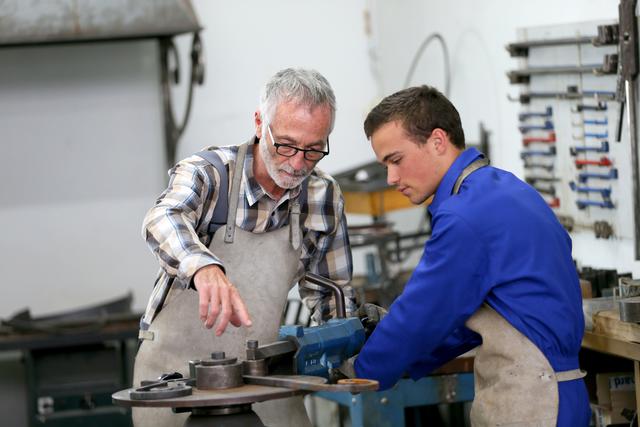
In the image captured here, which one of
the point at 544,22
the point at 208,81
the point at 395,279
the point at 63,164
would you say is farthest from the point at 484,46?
the point at 63,164

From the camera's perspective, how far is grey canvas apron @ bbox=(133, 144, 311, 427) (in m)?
2.50

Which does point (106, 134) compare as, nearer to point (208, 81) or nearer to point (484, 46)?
point (208, 81)

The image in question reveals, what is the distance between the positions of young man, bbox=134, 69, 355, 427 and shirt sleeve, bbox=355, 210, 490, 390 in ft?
1.00

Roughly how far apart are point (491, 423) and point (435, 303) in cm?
29

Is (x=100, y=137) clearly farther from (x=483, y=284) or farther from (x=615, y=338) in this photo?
(x=483, y=284)

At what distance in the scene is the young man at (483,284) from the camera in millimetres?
2146

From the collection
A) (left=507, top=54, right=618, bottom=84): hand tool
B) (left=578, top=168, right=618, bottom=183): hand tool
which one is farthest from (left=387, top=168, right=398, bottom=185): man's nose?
(left=578, top=168, right=618, bottom=183): hand tool

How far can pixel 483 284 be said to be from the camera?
2.16 meters

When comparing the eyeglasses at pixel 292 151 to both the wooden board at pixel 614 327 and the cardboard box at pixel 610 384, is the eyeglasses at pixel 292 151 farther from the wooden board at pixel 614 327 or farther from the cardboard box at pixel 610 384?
the cardboard box at pixel 610 384

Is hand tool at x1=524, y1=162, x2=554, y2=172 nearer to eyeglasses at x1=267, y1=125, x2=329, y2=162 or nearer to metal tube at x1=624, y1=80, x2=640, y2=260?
metal tube at x1=624, y1=80, x2=640, y2=260

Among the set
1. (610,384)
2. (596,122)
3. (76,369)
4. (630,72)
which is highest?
(630,72)

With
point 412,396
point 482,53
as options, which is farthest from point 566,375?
point 482,53

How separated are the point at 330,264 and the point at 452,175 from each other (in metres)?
0.48

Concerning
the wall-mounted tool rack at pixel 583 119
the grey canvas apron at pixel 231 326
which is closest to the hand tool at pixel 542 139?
the wall-mounted tool rack at pixel 583 119
